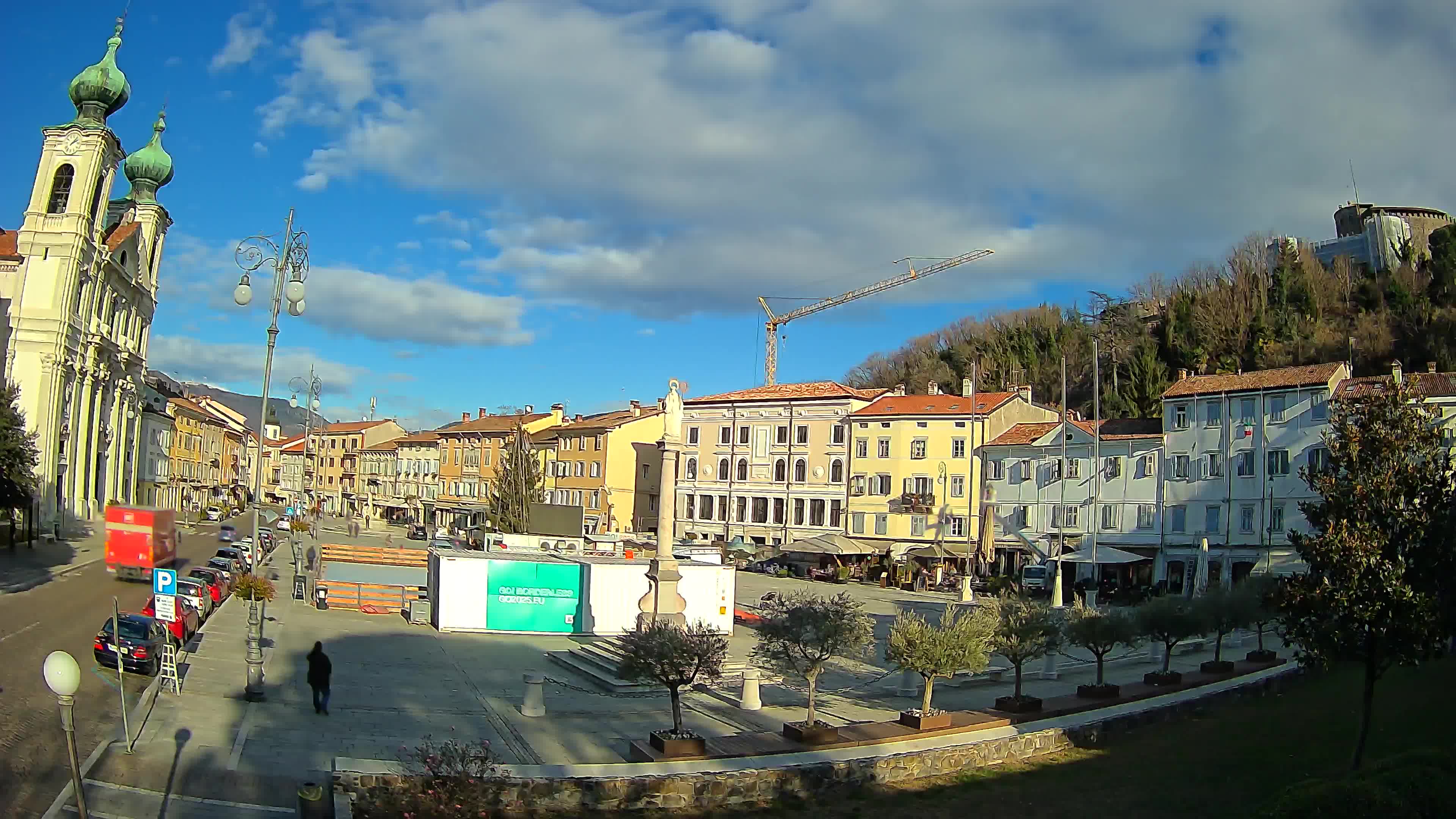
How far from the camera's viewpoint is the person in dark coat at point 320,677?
60.4 feet

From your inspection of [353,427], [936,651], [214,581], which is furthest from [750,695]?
[353,427]

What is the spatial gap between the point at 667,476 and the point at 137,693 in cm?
1269

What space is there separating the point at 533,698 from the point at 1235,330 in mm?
69671

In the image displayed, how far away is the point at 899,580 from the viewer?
5675 cm

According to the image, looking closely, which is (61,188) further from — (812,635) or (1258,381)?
(1258,381)

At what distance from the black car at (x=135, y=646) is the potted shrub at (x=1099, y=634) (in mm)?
19510

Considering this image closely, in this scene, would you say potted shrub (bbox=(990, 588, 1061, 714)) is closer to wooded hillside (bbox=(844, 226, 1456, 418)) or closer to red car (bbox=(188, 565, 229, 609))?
red car (bbox=(188, 565, 229, 609))

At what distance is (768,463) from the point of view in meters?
72.2

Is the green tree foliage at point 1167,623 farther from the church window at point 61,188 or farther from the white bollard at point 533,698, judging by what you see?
the church window at point 61,188

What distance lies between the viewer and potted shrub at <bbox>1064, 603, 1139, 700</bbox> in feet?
68.2

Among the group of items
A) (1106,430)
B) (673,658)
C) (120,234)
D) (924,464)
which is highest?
(120,234)

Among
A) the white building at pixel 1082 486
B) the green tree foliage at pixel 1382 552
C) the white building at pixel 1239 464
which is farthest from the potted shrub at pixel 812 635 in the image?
the white building at pixel 1239 464

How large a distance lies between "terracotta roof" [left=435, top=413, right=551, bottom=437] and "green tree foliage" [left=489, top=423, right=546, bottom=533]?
2298 centimetres

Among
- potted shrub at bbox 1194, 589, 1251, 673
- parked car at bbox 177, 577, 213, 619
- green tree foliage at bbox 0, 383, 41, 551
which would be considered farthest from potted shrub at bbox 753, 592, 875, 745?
green tree foliage at bbox 0, 383, 41, 551
